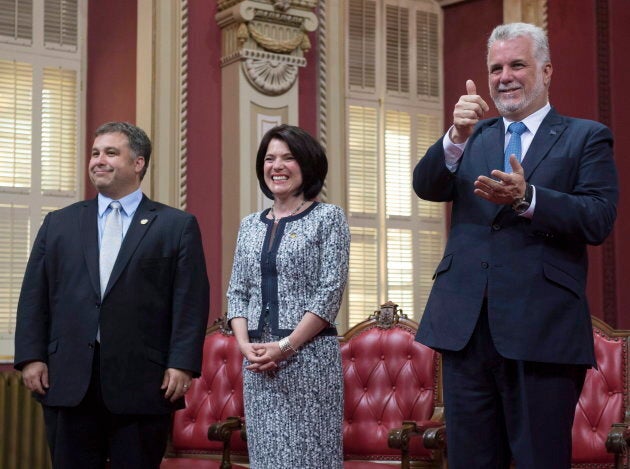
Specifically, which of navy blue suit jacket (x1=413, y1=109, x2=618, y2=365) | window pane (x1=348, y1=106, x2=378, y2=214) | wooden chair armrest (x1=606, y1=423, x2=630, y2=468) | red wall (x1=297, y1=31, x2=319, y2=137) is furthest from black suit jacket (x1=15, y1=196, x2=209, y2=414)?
window pane (x1=348, y1=106, x2=378, y2=214)

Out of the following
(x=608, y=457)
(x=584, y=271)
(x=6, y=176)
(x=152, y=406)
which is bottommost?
(x=608, y=457)

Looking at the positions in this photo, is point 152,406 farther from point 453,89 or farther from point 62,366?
point 453,89

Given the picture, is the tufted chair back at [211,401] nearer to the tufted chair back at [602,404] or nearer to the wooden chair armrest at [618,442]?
A: the tufted chair back at [602,404]

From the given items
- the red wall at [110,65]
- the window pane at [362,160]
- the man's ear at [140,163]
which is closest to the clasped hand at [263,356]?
the man's ear at [140,163]

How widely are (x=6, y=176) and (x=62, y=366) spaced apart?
272cm

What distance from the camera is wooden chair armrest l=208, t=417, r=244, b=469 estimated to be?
421 cm

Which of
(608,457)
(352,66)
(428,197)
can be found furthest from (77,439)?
(352,66)

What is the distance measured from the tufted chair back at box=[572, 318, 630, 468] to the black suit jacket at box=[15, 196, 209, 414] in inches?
66.0

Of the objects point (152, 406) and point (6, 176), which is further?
point (6, 176)

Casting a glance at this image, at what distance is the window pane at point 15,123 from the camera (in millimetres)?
5500

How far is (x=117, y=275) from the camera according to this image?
309 centimetres

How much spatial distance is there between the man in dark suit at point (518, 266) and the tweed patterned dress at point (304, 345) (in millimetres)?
778

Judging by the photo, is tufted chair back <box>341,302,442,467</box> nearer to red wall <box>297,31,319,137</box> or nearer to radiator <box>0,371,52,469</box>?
radiator <box>0,371,52,469</box>

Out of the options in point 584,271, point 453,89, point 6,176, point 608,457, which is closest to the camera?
point 584,271
